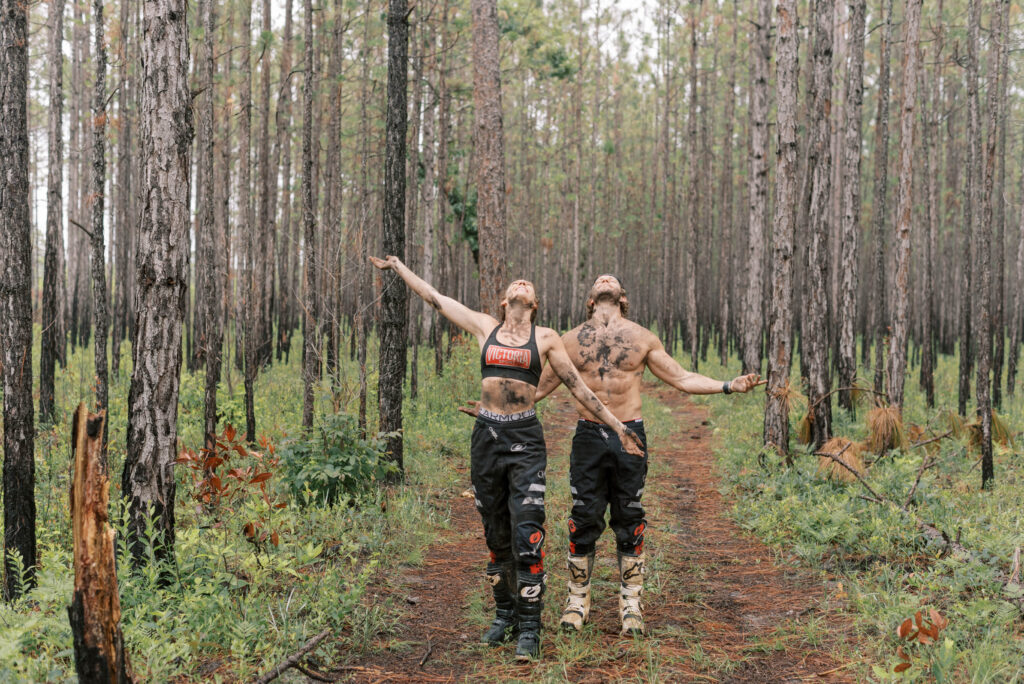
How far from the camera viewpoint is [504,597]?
13.6 ft

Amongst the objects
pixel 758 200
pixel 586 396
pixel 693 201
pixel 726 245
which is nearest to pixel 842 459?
pixel 586 396

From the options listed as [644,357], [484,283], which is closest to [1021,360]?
[484,283]

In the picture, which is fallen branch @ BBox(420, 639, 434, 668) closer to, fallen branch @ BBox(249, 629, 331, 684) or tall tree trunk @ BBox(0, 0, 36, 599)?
fallen branch @ BBox(249, 629, 331, 684)

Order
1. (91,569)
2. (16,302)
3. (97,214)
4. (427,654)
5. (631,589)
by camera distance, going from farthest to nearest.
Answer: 1. (97,214)
2. (16,302)
3. (631,589)
4. (427,654)
5. (91,569)

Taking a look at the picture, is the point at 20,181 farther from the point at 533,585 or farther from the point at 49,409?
the point at 49,409

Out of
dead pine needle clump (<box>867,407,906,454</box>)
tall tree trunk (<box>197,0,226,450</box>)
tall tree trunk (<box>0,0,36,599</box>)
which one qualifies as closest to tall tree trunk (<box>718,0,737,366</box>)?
dead pine needle clump (<box>867,407,906,454</box>)

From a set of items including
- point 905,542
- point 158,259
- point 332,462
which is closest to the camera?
point 158,259

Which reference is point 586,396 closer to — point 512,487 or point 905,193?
point 512,487

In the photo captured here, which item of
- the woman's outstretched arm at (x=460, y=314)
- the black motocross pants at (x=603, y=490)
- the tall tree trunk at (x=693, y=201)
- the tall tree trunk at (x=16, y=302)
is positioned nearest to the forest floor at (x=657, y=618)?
the black motocross pants at (x=603, y=490)

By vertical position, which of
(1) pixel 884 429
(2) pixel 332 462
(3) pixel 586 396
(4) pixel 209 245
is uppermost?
(4) pixel 209 245

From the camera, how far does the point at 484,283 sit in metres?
9.12

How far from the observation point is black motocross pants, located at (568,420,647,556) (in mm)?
4309

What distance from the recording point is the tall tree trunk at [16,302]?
4461 millimetres

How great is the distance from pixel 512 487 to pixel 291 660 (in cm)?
144
